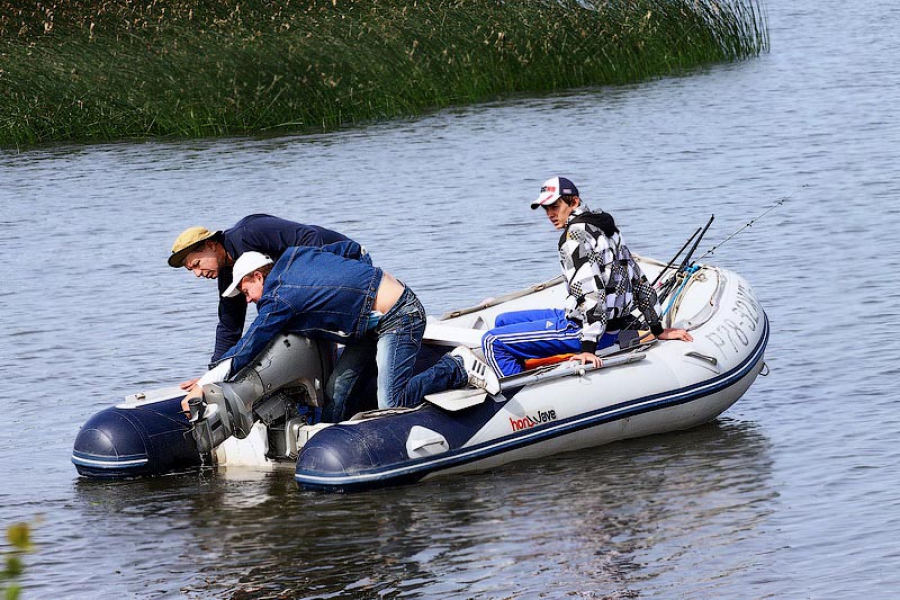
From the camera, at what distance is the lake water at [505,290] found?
288 inches

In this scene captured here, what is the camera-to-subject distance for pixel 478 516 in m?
7.96

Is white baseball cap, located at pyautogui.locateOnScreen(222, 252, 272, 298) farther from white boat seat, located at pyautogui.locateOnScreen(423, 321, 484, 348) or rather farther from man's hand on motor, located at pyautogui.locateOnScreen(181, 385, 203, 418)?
white boat seat, located at pyautogui.locateOnScreen(423, 321, 484, 348)

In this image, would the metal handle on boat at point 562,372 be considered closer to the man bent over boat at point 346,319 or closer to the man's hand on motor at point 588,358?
the man's hand on motor at point 588,358

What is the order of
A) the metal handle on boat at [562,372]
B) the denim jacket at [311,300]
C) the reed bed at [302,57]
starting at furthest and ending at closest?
the reed bed at [302,57] < the metal handle on boat at [562,372] < the denim jacket at [311,300]

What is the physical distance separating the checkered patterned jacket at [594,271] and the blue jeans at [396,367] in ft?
2.61

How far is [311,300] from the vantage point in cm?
806

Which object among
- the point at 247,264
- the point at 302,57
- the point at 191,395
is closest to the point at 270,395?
the point at 191,395

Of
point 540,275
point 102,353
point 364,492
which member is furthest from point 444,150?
point 364,492

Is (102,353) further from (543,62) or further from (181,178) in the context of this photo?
(543,62)

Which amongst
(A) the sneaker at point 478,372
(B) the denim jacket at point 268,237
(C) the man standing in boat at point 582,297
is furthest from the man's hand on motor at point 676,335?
(B) the denim jacket at point 268,237

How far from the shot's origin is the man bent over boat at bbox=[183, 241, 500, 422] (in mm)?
8086

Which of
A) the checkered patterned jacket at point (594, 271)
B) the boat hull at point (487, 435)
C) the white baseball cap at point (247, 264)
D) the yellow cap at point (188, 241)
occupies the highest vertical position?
the yellow cap at point (188, 241)

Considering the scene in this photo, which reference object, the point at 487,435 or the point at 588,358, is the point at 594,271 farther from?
the point at 487,435

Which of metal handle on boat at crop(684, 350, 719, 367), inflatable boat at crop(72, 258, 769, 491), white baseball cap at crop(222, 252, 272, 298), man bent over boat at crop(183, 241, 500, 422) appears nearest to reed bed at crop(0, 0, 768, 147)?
inflatable boat at crop(72, 258, 769, 491)
